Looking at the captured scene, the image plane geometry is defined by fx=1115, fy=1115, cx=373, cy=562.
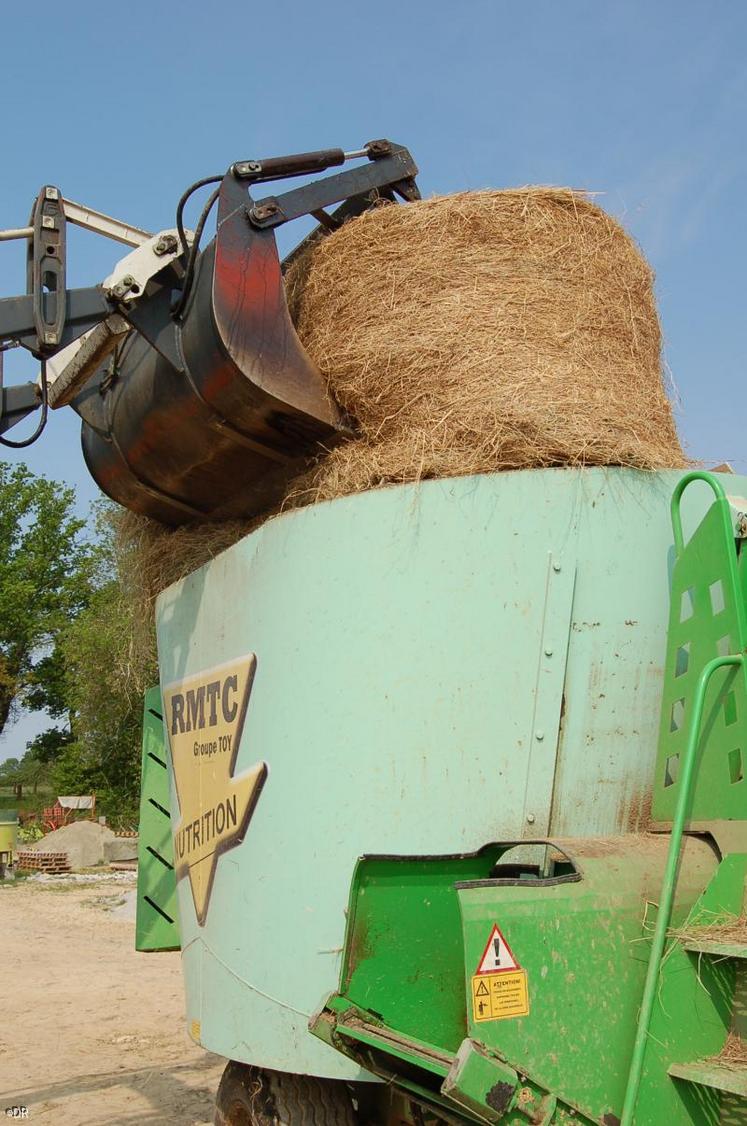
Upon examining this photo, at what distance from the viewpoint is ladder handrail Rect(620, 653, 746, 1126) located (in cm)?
276

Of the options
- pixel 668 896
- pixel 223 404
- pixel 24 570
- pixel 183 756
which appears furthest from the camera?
pixel 24 570

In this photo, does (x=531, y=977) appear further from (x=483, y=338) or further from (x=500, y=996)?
(x=483, y=338)

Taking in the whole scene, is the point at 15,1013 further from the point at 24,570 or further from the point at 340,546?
the point at 24,570

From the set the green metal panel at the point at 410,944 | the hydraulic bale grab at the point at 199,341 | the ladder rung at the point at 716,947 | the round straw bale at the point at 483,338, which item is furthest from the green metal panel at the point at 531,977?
the hydraulic bale grab at the point at 199,341

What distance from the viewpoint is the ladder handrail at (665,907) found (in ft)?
9.07

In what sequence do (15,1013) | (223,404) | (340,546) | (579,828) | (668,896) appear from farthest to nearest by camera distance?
(15,1013), (223,404), (340,546), (579,828), (668,896)

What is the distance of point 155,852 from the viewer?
571cm

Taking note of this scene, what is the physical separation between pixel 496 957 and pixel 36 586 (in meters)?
43.8

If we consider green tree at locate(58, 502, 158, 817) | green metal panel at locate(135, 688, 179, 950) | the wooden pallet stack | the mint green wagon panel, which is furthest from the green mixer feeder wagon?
green tree at locate(58, 502, 158, 817)

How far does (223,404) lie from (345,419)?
0.48m

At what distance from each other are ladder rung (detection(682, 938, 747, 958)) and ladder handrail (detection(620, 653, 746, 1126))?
0.07 meters

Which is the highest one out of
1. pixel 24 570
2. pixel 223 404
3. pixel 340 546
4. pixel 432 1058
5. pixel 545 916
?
pixel 24 570

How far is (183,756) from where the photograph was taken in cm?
476

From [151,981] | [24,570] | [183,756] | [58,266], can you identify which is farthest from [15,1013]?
[24,570]
